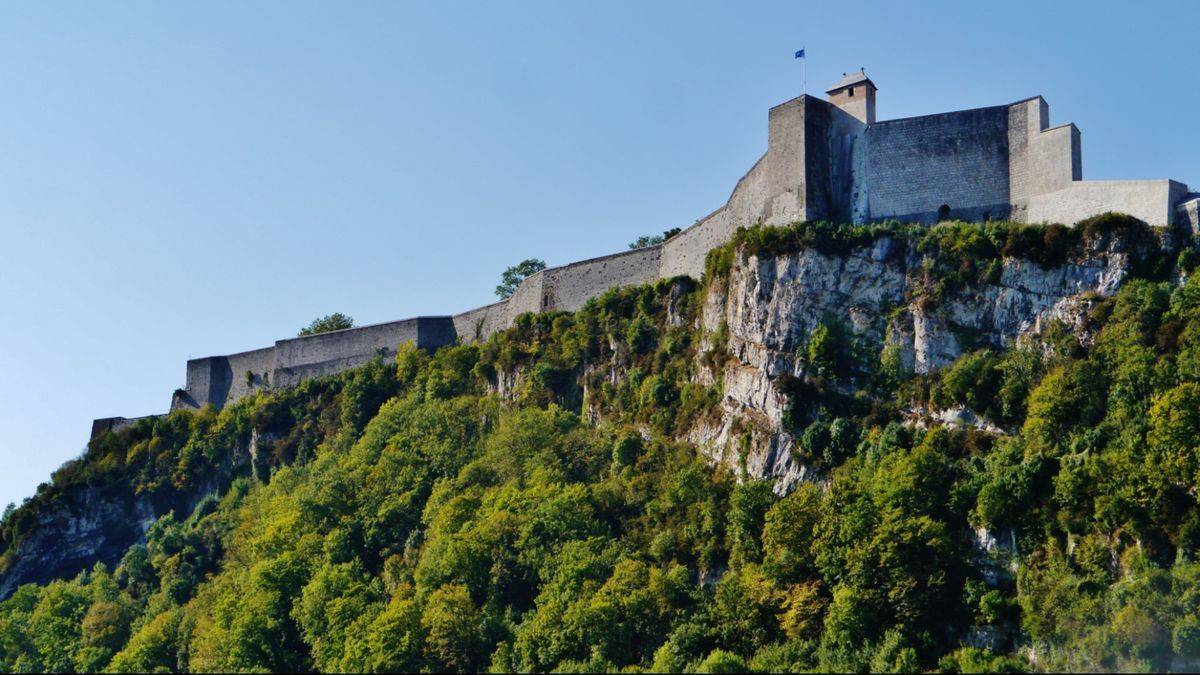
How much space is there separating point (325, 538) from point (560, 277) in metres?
13.4

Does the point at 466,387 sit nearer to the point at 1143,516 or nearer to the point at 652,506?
A: the point at 652,506

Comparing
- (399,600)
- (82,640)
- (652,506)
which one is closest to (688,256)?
(652,506)

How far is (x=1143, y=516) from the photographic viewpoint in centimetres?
4088

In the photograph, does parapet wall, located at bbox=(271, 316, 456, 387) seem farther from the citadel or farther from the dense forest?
the citadel

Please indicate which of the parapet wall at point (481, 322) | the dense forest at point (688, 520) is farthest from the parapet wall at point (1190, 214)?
the parapet wall at point (481, 322)

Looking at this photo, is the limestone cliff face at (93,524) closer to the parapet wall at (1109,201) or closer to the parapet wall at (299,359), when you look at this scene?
the parapet wall at (299,359)

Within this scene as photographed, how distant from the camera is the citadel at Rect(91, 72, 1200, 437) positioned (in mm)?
48609

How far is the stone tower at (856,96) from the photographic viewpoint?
53.8 m

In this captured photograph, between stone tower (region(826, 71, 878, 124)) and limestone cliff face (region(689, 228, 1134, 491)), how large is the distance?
17.6 feet

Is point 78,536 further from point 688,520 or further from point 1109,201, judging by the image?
point 1109,201

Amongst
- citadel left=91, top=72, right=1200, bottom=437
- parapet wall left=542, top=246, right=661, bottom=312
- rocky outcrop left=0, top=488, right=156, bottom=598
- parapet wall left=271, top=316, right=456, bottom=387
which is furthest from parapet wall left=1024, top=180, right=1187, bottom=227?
rocky outcrop left=0, top=488, right=156, bottom=598

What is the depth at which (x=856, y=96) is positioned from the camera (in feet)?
178

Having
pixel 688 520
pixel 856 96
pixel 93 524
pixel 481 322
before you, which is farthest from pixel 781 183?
pixel 93 524

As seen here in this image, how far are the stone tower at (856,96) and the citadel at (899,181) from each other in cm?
4
